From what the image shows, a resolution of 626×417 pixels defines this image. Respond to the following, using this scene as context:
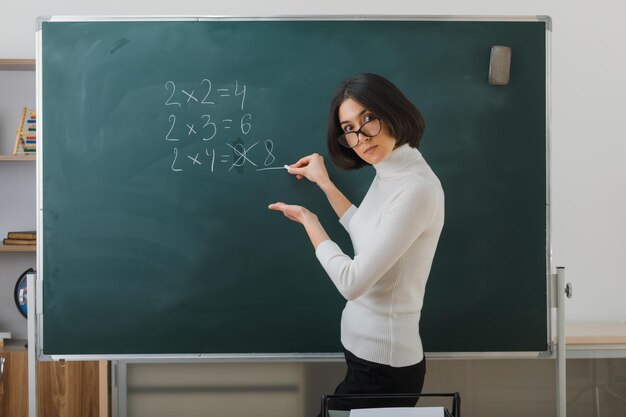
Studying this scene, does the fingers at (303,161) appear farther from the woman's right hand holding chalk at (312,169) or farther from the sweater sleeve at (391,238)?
the sweater sleeve at (391,238)

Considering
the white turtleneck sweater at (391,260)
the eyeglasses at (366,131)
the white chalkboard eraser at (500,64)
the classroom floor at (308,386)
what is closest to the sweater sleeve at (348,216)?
the white turtleneck sweater at (391,260)

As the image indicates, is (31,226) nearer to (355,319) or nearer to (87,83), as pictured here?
(87,83)

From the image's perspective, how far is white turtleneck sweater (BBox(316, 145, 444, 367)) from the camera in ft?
6.03

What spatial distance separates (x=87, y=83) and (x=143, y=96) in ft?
0.68

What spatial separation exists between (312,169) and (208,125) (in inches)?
16.4

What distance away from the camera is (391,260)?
1.85 meters

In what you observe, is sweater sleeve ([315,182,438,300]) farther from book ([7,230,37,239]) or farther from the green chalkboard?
book ([7,230,37,239])

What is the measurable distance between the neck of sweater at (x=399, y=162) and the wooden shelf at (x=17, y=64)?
1.97m

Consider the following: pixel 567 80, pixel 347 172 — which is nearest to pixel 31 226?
pixel 347 172

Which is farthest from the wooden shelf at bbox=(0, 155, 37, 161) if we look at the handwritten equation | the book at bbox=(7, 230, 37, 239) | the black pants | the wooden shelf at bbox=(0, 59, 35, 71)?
the black pants

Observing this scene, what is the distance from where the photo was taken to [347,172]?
2289mm

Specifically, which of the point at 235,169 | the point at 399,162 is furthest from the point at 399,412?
the point at 235,169

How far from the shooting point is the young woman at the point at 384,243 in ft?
6.07

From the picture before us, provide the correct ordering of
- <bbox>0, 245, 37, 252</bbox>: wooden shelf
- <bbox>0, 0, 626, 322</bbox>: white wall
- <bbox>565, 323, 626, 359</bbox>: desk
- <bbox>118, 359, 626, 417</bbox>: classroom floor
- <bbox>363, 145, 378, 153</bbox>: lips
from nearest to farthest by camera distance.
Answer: <bbox>363, 145, 378, 153</bbox>: lips < <bbox>565, 323, 626, 359</bbox>: desk < <bbox>0, 245, 37, 252</bbox>: wooden shelf < <bbox>118, 359, 626, 417</bbox>: classroom floor < <bbox>0, 0, 626, 322</bbox>: white wall
